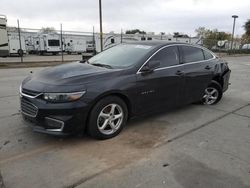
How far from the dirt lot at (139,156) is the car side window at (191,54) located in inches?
48.4

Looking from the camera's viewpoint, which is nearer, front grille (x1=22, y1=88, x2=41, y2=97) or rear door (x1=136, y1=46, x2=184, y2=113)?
front grille (x1=22, y1=88, x2=41, y2=97)

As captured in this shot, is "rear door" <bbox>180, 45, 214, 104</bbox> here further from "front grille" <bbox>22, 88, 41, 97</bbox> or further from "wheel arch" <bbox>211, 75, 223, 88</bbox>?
"front grille" <bbox>22, 88, 41, 97</bbox>

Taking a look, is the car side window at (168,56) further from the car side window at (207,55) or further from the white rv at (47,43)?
the white rv at (47,43)

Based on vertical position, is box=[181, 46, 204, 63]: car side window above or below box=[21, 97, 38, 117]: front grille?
above

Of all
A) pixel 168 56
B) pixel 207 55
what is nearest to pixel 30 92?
pixel 168 56

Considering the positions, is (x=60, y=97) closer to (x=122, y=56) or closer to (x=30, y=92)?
(x=30, y=92)

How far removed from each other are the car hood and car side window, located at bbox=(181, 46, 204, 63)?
1.79 meters

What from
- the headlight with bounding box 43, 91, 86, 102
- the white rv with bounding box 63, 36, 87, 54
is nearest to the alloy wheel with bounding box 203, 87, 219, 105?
the headlight with bounding box 43, 91, 86, 102

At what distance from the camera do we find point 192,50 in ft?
18.2

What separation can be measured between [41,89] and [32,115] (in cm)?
41

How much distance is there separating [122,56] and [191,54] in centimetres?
162

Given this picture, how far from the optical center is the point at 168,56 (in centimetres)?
492

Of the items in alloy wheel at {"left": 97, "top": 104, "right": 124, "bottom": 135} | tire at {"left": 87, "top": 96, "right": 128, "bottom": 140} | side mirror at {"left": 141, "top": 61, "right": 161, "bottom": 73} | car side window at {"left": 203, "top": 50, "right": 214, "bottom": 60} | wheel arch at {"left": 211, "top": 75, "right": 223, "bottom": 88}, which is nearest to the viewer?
tire at {"left": 87, "top": 96, "right": 128, "bottom": 140}

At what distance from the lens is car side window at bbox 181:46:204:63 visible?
5.28 m
